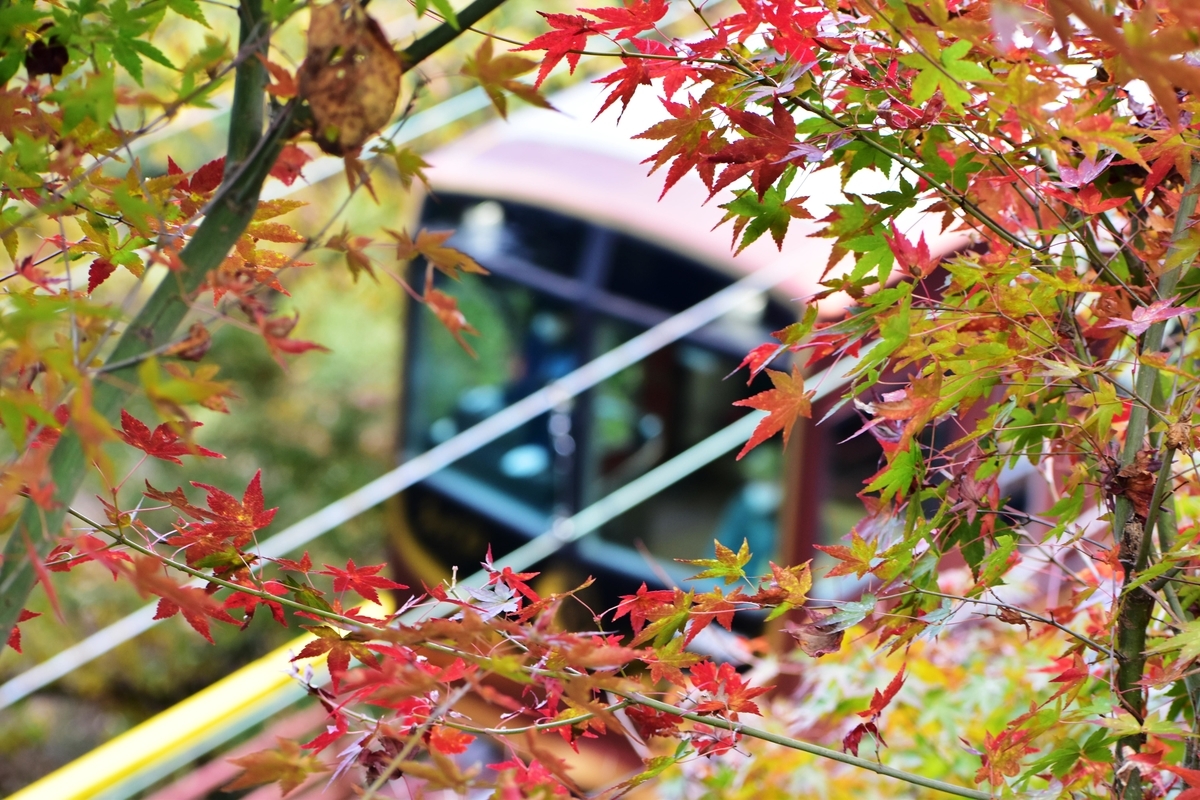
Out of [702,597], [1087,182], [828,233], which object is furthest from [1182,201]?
→ [702,597]

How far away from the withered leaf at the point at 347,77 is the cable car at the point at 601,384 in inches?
123

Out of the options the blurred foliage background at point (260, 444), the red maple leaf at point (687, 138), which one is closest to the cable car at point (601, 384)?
the blurred foliage background at point (260, 444)

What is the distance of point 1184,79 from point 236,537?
0.92 meters

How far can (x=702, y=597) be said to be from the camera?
3.78 ft

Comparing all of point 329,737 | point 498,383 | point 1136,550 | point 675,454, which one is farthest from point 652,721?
point 498,383

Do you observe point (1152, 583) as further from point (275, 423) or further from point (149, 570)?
point (275, 423)

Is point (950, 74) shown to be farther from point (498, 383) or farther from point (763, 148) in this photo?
point (498, 383)

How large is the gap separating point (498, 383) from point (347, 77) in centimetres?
469

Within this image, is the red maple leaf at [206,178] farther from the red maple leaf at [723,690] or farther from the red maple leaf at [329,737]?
the red maple leaf at [723,690]

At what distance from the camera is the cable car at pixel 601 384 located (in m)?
4.25

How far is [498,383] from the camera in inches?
215

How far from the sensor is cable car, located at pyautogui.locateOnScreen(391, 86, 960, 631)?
13.9ft

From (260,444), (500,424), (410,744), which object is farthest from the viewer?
(260,444)

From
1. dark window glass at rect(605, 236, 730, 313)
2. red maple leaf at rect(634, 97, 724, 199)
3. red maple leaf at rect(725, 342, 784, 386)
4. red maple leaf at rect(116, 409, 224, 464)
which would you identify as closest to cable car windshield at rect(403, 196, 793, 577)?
dark window glass at rect(605, 236, 730, 313)
